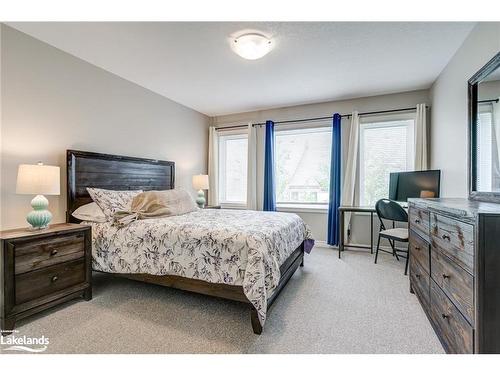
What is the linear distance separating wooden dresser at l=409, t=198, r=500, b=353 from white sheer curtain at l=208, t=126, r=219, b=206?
366cm

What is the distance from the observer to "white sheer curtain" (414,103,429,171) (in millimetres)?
3469

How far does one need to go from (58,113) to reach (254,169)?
300 cm

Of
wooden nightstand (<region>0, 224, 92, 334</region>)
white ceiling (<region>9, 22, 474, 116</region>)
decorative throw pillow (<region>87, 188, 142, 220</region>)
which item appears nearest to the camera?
wooden nightstand (<region>0, 224, 92, 334</region>)

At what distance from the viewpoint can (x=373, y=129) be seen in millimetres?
3957

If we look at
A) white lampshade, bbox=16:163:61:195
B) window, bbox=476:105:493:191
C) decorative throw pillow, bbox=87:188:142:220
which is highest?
window, bbox=476:105:493:191

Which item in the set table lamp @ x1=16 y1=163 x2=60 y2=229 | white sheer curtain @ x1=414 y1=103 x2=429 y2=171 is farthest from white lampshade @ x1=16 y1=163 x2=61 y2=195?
white sheer curtain @ x1=414 y1=103 x2=429 y2=171

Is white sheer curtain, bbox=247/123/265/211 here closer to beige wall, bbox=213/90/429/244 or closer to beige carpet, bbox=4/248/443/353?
beige wall, bbox=213/90/429/244

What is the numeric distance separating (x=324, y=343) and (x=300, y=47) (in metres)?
2.61

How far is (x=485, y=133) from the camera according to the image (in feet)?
6.34

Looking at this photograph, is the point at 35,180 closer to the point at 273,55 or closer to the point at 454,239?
the point at 273,55

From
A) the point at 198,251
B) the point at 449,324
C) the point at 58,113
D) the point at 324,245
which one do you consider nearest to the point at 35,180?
the point at 58,113
